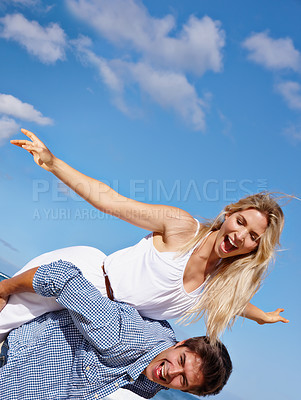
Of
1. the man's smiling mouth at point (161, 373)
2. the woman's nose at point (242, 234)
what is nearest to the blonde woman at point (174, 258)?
the woman's nose at point (242, 234)

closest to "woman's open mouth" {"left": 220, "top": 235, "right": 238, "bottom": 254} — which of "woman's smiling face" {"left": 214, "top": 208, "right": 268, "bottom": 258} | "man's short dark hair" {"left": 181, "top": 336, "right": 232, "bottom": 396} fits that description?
"woman's smiling face" {"left": 214, "top": 208, "right": 268, "bottom": 258}

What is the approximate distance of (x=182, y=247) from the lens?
3277 mm

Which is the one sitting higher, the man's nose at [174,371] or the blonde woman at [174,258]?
the blonde woman at [174,258]

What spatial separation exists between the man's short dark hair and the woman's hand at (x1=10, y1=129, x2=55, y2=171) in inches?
60.3

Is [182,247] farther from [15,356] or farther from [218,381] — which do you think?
[15,356]

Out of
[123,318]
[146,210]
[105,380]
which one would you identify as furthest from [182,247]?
[105,380]

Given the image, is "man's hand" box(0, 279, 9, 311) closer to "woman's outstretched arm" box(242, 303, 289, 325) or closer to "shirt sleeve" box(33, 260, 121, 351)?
"shirt sleeve" box(33, 260, 121, 351)

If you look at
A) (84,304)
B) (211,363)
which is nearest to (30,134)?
(84,304)

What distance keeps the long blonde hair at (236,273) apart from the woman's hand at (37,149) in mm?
1187

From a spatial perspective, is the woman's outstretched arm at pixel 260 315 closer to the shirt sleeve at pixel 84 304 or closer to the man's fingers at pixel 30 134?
the shirt sleeve at pixel 84 304

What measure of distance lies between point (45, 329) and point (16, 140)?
4.24ft

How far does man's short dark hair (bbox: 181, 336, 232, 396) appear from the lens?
8.79 ft

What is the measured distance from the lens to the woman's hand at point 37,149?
305cm

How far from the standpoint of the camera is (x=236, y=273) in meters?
3.50
